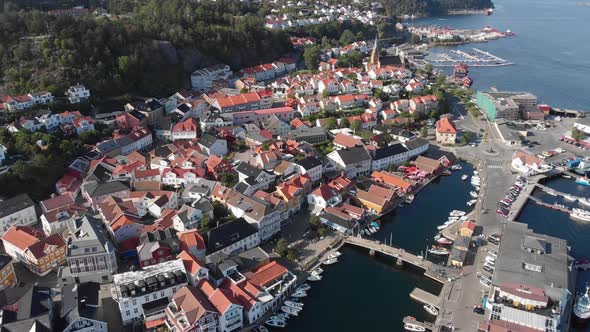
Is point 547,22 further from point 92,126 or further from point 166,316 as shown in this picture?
point 166,316

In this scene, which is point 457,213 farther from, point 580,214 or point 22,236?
point 22,236

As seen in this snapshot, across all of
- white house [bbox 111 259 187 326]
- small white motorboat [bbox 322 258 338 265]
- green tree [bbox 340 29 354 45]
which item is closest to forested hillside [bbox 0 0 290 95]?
green tree [bbox 340 29 354 45]

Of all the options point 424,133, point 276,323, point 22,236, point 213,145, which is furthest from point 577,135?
point 22,236

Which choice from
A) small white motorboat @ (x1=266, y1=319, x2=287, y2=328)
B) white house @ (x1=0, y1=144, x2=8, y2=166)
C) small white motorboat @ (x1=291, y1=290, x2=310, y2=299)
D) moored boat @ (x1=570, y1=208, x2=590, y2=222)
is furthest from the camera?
white house @ (x1=0, y1=144, x2=8, y2=166)

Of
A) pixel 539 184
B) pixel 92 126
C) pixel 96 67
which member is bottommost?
pixel 539 184

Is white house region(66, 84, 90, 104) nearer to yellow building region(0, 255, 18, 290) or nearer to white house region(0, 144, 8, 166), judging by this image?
white house region(0, 144, 8, 166)

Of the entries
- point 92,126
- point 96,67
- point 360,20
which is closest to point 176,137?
point 92,126

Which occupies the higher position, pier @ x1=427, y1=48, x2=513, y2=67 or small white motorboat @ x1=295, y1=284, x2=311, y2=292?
pier @ x1=427, y1=48, x2=513, y2=67
